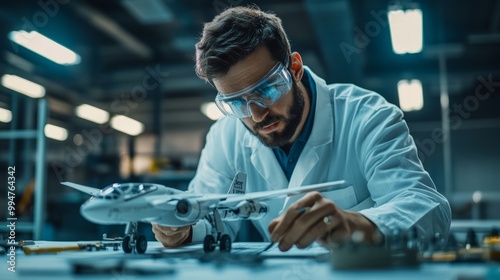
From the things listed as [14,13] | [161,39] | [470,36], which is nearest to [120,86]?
[161,39]

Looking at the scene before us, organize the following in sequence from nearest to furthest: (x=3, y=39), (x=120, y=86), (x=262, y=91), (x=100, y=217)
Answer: (x=100, y=217) → (x=262, y=91) → (x=3, y=39) → (x=120, y=86)

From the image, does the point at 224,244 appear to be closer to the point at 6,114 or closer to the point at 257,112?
the point at 257,112

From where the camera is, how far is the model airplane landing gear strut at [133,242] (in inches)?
59.3

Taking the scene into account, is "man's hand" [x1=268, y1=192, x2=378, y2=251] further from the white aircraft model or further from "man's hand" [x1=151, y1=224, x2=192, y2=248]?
"man's hand" [x1=151, y1=224, x2=192, y2=248]

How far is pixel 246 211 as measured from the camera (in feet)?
5.20

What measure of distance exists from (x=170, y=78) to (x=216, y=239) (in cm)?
1149

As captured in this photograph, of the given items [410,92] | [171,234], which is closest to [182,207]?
[171,234]

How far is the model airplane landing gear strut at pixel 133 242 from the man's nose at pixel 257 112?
0.55 meters

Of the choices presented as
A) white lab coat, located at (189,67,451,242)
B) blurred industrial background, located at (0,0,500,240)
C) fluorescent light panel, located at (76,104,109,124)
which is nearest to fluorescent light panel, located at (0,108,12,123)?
blurred industrial background, located at (0,0,500,240)

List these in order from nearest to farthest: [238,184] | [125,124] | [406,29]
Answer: [238,184]
[406,29]
[125,124]

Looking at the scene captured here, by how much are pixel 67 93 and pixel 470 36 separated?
10034 millimetres

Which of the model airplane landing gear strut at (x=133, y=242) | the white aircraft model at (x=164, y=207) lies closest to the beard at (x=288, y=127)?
the white aircraft model at (x=164, y=207)

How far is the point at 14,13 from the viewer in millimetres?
6934

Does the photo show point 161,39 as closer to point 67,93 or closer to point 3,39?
point 3,39
